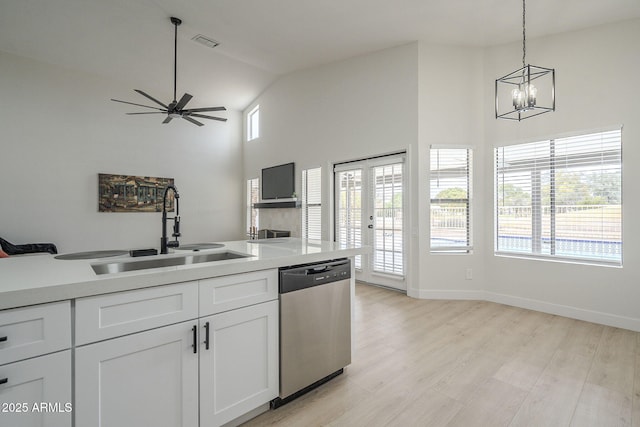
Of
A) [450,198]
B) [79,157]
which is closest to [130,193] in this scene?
[79,157]

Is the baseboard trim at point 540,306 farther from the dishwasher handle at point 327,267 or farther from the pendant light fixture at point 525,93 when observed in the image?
the dishwasher handle at point 327,267

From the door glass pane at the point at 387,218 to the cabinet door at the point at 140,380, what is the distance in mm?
3368

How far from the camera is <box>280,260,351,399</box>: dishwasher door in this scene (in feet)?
5.54

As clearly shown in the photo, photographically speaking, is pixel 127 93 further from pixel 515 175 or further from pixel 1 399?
pixel 515 175

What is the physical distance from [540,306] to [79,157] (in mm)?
7705

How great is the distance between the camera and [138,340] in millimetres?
1185

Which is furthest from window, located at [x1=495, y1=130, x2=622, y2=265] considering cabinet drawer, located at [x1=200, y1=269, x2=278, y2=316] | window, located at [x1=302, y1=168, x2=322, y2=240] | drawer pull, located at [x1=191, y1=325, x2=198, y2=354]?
drawer pull, located at [x1=191, y1=325, x2=198, y2=354]

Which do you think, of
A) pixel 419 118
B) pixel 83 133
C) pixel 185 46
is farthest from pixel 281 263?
pixel 83 133

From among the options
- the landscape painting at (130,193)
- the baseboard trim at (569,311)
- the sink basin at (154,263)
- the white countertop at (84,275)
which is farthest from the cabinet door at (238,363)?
the landscape painting at (130,193)

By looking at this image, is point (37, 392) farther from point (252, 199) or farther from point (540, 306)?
point (252, 199)

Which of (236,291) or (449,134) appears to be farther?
(449,134)

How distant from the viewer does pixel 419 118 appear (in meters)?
3.88

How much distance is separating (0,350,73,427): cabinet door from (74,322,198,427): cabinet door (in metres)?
0.04

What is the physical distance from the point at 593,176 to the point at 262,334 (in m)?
3.73
